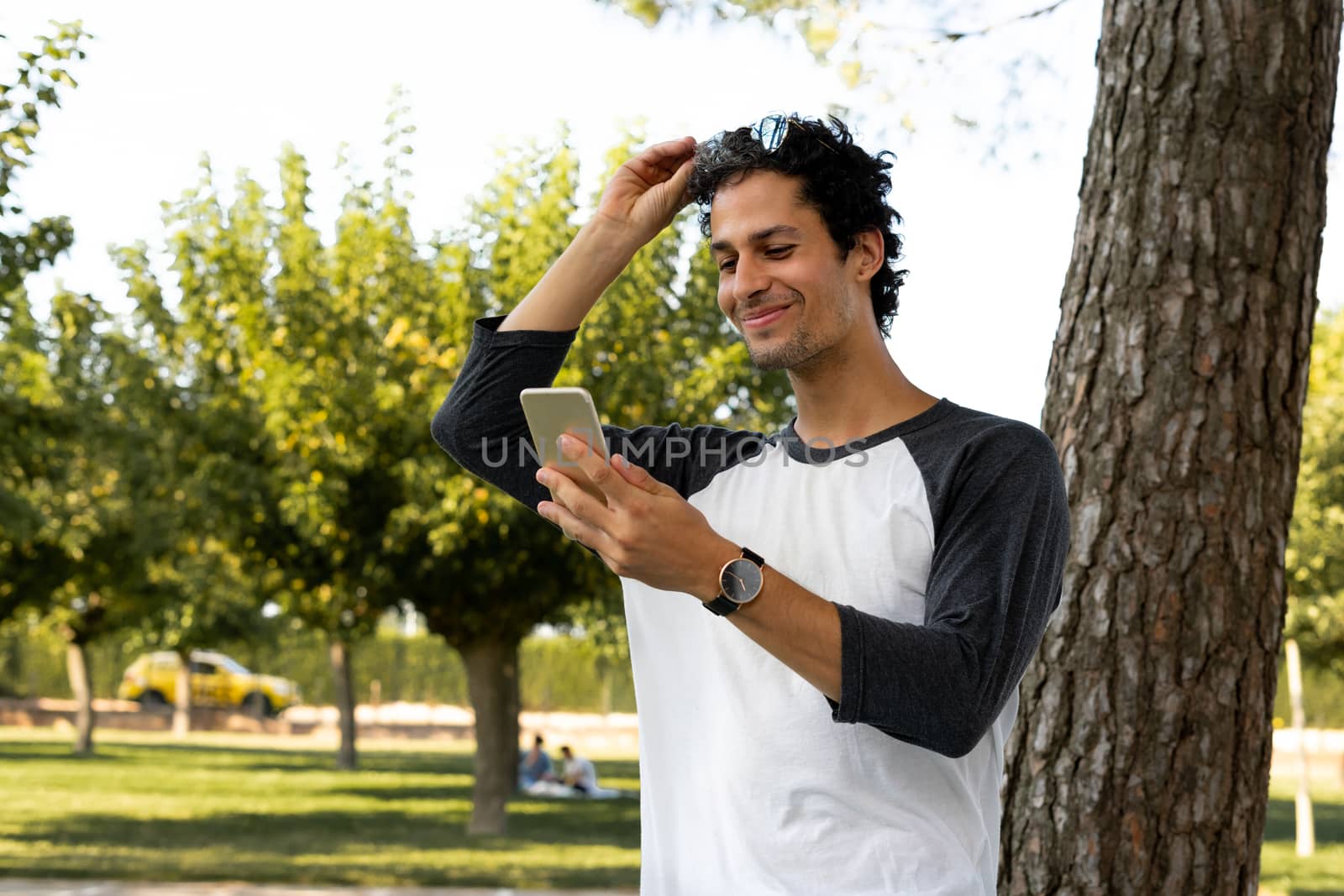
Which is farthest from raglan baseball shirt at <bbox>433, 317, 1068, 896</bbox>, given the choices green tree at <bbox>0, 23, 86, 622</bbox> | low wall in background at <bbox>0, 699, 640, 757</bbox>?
low wall in background at <bbox>0, 699, 640, 757</bbox>

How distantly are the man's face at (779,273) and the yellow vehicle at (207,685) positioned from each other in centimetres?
3987

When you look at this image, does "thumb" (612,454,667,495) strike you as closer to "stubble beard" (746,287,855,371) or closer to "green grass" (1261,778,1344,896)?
"stubble beard" (746,287,855,371)

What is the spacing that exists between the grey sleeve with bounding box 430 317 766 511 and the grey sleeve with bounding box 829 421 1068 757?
0.46 meters

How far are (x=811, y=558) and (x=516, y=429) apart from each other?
616 millimetres

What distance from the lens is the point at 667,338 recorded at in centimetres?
1501

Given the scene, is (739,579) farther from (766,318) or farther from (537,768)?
(537,768)

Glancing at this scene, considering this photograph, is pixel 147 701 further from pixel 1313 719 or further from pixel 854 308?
pixel 854 308

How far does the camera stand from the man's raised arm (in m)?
2.41

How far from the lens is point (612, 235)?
2.47 m

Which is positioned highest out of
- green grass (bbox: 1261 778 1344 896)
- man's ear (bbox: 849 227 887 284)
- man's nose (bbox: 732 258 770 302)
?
man's ear (bbox: 849 227 887 284)

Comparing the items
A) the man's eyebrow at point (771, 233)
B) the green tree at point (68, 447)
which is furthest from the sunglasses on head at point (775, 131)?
the green tree at point (68, 447)

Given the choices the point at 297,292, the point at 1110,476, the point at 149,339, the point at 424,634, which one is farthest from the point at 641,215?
the point at 424,634

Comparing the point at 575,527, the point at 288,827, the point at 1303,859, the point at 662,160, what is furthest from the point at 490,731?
the point at 575,527

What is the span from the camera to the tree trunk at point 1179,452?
3.62 metres
